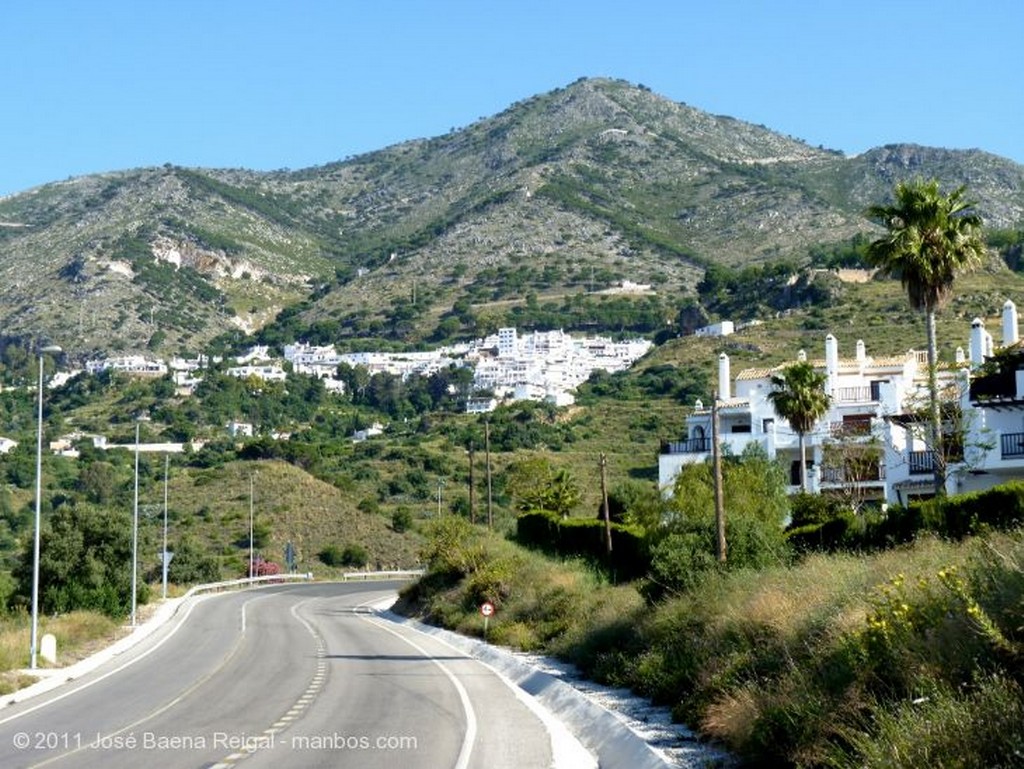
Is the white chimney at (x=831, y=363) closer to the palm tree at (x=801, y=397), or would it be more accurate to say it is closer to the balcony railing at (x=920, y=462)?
the palm tree at (x=801, y=397)

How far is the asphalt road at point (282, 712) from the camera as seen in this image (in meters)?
17.1

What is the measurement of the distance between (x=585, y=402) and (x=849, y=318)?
31840 millimetres

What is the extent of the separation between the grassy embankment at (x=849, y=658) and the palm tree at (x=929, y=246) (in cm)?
1677

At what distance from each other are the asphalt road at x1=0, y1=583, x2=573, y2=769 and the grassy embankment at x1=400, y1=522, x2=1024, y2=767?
2.40 m

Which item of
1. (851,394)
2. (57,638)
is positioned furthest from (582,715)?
Answer: (851,394)

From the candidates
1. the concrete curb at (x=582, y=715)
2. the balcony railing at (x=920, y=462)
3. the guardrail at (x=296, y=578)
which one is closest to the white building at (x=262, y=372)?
the guardrail at (x=296, y=578)

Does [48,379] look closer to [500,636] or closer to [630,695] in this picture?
[500,636]

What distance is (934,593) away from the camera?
12.8 metres

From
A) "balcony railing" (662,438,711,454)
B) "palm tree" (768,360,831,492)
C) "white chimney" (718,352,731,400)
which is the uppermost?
"white chimney" (718,352,731,400)

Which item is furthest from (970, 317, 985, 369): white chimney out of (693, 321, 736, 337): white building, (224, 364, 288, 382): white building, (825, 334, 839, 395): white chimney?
(224, 364, 288, 382): white building

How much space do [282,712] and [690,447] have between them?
48.2 metres

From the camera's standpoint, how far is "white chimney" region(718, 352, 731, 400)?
74.3m

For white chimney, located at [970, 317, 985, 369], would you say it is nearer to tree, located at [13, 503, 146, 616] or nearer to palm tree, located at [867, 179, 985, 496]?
palm tree, located at [867, 179, 985, 496]

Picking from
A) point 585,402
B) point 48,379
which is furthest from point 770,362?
point 48,379
